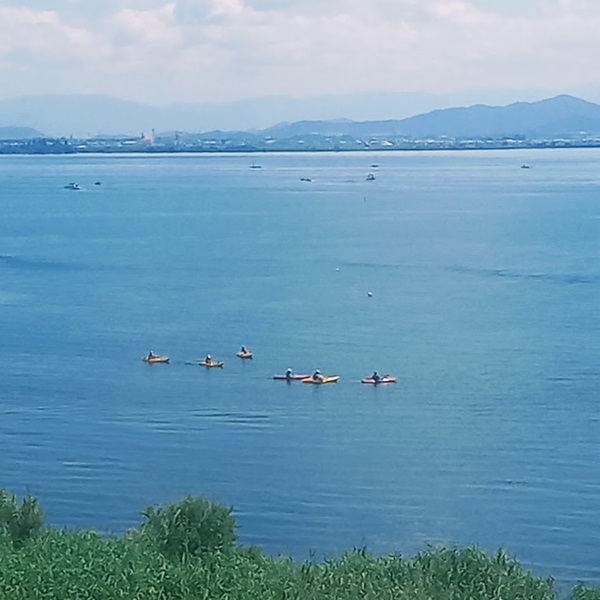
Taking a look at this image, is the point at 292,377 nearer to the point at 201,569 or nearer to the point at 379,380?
the point at 379,380

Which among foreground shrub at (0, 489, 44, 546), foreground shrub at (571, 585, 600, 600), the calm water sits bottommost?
the calm water

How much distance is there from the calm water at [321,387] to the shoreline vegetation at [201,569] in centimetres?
644

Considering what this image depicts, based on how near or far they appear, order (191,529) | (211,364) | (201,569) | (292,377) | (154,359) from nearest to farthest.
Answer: (201,569) → (191,529) → (292,377) → (211,364) → (154,359)

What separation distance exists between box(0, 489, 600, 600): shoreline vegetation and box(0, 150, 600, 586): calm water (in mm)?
6443

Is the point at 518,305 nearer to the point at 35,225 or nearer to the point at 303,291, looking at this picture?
the point at 303,291

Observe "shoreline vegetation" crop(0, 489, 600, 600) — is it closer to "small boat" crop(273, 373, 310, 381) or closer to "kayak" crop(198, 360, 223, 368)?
"small boat" crop(273, 373, 310, 381)

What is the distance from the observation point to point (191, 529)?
8359 mm

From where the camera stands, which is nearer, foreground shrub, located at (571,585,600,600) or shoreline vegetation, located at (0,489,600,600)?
shoreline vegetation, located at (0,489,600,600)

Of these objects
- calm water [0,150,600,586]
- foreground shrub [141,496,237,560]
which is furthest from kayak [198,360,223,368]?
foreground shrub [141,496,237,560]

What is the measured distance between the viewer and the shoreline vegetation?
23.6 feet

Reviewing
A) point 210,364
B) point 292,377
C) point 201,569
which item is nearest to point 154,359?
point 210,364

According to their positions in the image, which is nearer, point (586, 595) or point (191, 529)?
point (586, 595)

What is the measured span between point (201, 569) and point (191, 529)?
2.36 ft

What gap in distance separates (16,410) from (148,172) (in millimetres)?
84377
